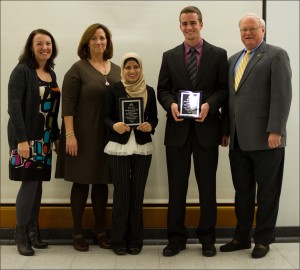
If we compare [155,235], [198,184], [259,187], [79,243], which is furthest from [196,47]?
[79,243]

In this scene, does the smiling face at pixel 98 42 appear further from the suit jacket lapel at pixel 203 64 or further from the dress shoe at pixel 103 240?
the dress shoe at pixel 103 240

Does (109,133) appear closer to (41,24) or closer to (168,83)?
(168,83)

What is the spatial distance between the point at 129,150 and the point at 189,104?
0.55 m

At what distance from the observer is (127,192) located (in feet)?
9.69

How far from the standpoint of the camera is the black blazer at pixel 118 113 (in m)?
2.90

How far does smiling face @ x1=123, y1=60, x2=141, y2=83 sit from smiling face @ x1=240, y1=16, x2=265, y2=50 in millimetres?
810

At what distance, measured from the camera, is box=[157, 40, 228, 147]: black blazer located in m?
2.89

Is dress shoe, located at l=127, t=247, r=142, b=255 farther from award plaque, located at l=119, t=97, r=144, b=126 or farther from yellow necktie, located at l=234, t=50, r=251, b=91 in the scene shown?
yellow necktie, located at l=234, t=50, r=251, b=91

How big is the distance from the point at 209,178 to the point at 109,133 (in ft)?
2.73

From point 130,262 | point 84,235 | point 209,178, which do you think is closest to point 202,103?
point 209,178

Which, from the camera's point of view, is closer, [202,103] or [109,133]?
[202,103]

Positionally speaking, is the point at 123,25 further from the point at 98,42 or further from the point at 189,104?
the point at 189,104

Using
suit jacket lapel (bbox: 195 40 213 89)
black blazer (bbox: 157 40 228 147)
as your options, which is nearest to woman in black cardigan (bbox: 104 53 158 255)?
black blazer (bbox: 157 40 228 147)

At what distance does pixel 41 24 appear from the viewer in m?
3.45
